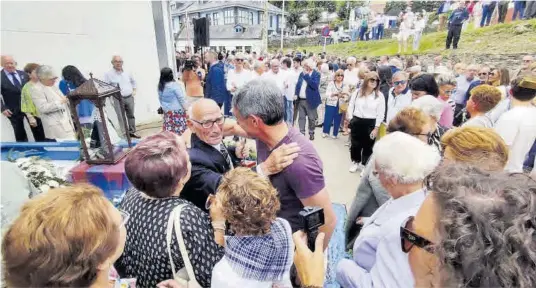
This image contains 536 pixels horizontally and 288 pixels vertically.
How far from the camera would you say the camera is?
4.32 ft

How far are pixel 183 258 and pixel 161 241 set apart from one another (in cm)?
12

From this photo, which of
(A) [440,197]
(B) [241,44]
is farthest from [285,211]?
(B) [241,44]

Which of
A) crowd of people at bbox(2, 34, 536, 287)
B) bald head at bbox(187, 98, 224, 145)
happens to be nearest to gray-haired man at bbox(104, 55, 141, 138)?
crowd of people at bbox(2, 34, 536, 287)

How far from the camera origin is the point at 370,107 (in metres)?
4.45

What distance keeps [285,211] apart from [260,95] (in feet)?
2.27

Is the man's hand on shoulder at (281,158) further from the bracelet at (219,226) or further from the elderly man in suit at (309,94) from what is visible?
the elderly man in suit at (309,94)

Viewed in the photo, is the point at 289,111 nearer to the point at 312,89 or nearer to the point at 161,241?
the point at 312,89

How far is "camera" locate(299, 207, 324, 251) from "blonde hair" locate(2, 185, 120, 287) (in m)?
0.75

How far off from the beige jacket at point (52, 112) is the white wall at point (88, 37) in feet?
5.53

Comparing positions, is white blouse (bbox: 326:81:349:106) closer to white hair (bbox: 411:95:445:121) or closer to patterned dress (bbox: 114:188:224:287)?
white hair (bbox: 411:95:445:121)

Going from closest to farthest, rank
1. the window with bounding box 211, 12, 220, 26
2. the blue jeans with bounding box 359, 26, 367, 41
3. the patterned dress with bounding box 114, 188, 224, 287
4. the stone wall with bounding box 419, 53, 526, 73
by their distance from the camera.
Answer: the patterned dress with bounding box 114, 188, 224, 287
the stone wall with bounding box 419, 53, 526, 73
the blue jeans with bounding box 359, 26, 367, 41
the window with bounding box 211, 12, 220, 26

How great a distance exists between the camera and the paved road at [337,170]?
4.48 meters

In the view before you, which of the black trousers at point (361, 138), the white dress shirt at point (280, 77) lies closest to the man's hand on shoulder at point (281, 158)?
the black trousers at point (361, 138)

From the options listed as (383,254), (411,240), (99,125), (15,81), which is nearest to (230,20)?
(15,81)
